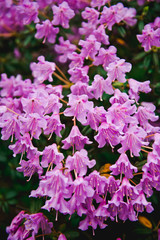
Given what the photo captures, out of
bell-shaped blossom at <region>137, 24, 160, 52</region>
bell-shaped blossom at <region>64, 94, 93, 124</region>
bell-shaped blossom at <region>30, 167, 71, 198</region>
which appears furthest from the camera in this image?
bell-shaped blossom at <region>137, 24, 160, 52</region>

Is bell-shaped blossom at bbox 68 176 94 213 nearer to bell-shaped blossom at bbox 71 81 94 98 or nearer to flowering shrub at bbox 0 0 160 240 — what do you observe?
flowering shrub at bbox 0 0 160 240

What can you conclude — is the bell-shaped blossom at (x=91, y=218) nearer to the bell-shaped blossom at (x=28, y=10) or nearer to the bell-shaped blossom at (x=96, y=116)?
the bell-shaped blossom at (x=96, y=116)

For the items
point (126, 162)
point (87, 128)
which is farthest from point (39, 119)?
point (126, 162)

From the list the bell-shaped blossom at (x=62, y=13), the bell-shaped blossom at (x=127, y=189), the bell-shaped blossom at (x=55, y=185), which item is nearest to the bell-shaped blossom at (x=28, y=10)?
the bell-shaped blossom at (x=62, y=13)

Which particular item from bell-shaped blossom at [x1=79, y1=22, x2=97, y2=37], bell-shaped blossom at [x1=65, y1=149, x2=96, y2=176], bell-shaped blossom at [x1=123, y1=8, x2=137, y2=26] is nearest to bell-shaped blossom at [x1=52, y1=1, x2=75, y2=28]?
bell-shaped blossom at [x1=79, y1=22, x2=97, y2=37]

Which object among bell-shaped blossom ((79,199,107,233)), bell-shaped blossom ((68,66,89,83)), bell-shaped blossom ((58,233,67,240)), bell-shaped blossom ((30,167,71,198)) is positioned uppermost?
bell-shaped blossom ((68,66,89,83))

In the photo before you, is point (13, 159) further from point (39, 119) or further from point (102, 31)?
point (102, 31)
